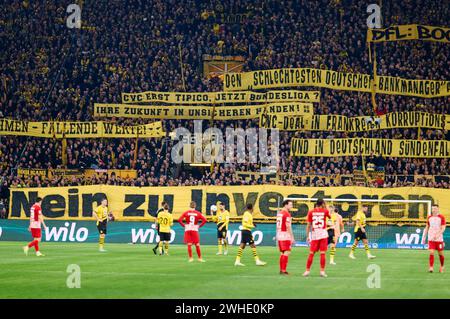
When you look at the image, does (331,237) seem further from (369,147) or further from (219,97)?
(219,97)

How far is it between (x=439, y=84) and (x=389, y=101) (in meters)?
3.33

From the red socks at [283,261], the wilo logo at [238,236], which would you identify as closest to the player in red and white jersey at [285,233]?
the red socks at [283,261]

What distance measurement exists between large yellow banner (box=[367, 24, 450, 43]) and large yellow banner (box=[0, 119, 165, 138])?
15.2m

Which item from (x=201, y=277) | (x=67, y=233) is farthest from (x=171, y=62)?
(x=201, y=277)

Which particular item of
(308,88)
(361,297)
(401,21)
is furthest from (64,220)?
(361,297)

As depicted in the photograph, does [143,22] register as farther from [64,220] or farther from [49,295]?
[49,295]

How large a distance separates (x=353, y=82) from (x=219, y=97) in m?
8.33

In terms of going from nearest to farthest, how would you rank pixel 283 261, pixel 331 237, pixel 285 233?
pixel 285 233
pixel 283 261
pixel 331 237

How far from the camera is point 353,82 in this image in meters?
53.3

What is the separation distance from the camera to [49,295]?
21359 millimetres

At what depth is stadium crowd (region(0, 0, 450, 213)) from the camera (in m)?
52.3

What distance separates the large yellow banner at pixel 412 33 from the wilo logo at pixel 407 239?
47.3ft

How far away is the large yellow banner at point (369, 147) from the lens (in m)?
49.6

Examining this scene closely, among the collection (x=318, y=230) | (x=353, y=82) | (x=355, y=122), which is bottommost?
(x=318, y=230)
